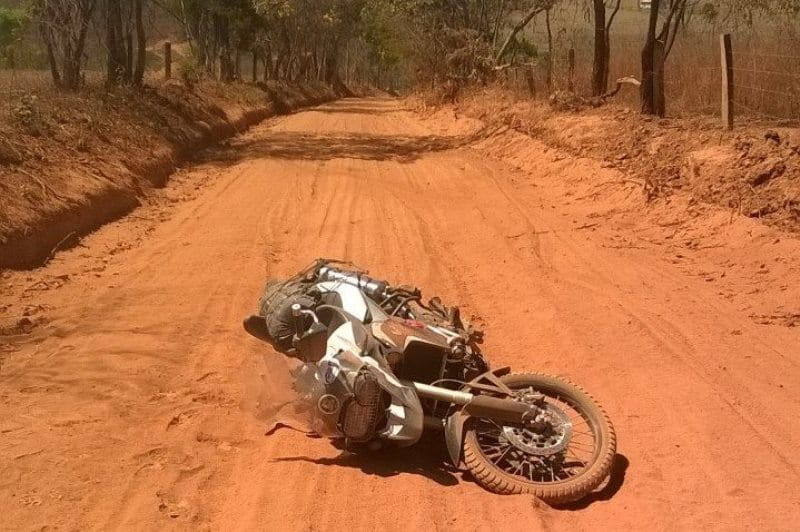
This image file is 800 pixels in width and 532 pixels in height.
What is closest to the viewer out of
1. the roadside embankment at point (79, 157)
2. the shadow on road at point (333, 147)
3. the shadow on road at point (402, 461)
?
the shadow on road at point (402, 461)

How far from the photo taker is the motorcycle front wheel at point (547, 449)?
4.57 m

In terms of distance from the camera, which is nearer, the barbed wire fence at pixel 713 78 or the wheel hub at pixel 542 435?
the wheel hub at pixel 542 435

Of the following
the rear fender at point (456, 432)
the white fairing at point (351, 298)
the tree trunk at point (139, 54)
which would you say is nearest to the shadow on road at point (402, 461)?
the rear fender at point (456, 432)

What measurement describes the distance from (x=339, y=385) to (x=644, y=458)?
6.30 ft

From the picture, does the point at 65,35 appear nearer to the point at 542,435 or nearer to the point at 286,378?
the point at 286,378

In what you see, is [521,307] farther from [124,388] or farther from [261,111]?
[261,111]

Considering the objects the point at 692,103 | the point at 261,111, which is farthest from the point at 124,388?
the point at 261,111

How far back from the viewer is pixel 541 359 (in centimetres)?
653

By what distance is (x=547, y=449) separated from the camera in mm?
4727

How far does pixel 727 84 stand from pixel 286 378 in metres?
7.84

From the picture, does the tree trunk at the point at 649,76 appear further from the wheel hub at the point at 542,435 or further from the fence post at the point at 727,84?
the wheel hub at the point at 542,435

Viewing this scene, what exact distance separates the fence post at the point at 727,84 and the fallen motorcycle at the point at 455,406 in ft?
23.5

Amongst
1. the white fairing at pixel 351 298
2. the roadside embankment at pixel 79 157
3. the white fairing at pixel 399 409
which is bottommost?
the white fairing at pixel 399 409

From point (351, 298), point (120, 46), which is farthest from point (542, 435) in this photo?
point (120, 46)
